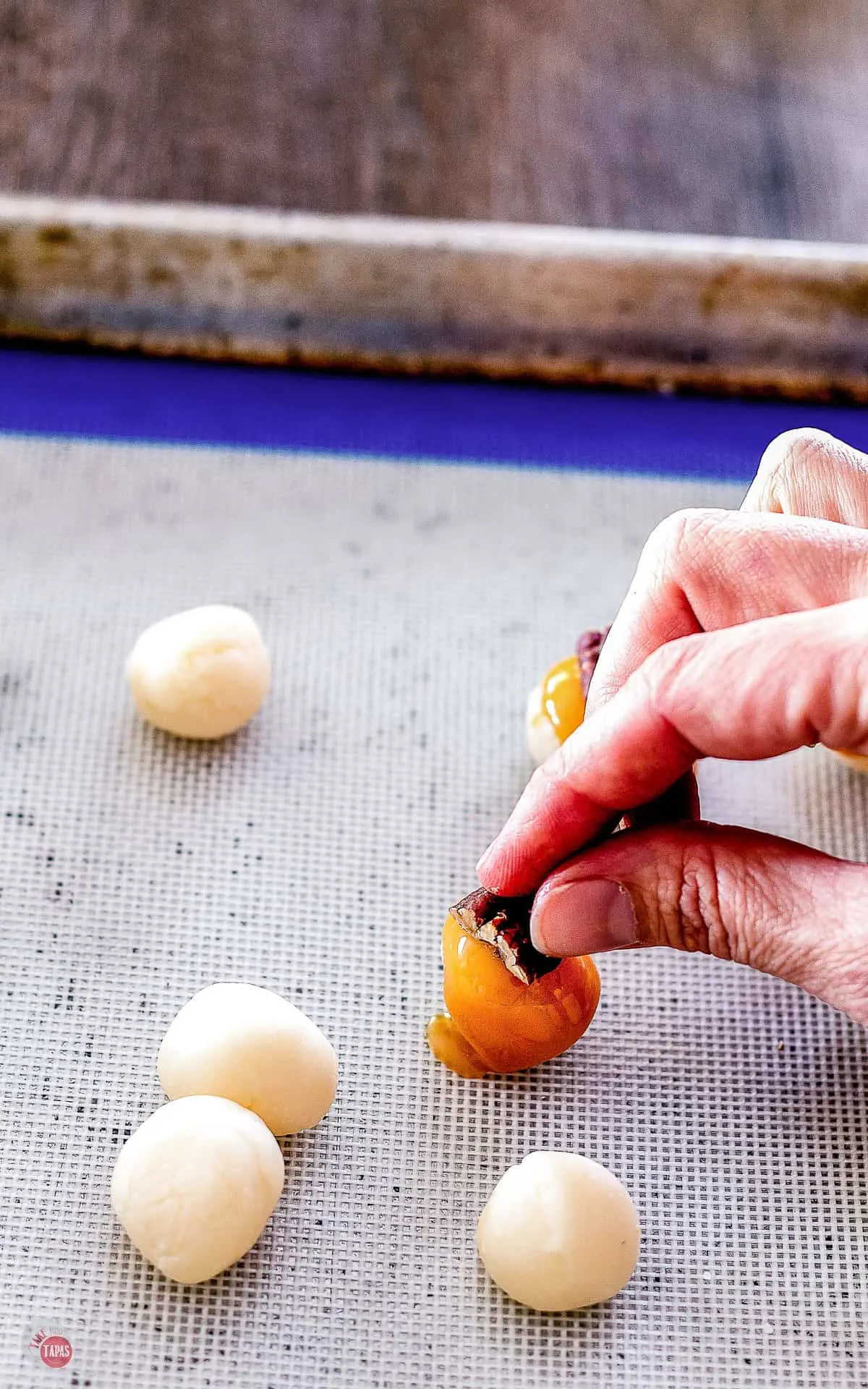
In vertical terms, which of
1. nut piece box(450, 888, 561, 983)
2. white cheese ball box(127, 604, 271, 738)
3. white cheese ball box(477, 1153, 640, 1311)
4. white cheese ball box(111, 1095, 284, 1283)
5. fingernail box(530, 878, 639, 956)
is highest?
fingernail box(530, 878, 639, 956)

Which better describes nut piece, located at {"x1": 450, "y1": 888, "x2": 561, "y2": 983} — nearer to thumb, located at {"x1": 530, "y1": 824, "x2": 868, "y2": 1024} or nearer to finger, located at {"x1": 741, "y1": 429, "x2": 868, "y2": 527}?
thumb, located at {"x1": 530, "y1": 824, "x2": 868, "y2": 1024}

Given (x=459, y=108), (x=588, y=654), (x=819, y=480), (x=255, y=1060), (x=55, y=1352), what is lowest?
(x=55, y=1352)

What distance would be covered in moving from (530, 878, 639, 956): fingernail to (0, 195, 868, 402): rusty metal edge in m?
0.75

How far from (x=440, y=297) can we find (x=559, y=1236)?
0.95 metres

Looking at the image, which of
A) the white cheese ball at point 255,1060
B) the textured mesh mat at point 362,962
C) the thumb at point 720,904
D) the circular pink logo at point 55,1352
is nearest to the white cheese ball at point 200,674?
the textured mesh mat at point 362,962

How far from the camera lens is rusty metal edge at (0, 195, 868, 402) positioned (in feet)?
4.50

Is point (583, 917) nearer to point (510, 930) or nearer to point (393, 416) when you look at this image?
point (510, 930)

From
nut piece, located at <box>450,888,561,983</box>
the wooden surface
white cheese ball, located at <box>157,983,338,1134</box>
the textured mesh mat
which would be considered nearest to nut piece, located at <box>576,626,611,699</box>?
the textured mesh mat

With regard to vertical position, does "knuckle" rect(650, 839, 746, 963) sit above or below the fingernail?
above

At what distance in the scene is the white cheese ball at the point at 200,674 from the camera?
3.58 ft

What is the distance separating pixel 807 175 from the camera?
5.42ft

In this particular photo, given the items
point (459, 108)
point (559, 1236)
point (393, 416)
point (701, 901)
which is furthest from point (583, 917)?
point (459, 108)

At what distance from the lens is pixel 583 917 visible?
0.85 m

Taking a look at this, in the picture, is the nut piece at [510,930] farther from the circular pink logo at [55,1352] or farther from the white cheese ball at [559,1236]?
the circular pink logo at [55,1352]
